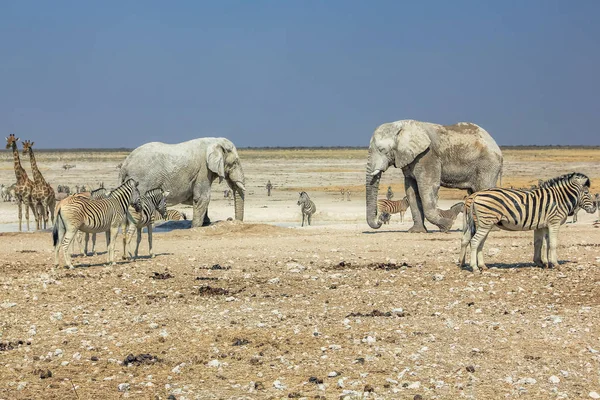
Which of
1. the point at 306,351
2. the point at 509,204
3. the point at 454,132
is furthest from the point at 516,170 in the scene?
the point at 306,351

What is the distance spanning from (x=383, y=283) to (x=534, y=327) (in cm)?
329

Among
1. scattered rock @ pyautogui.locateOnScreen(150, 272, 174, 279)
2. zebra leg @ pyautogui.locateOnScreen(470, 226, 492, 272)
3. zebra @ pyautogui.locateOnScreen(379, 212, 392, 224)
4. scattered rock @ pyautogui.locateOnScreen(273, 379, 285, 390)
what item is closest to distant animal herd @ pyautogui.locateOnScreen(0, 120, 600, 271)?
zebra leg @ pyautogui.locateOnScreen(470, 226, 492, 272)

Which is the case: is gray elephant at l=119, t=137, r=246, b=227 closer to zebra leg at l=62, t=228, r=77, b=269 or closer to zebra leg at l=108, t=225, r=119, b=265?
zebra leg at l=108, t=225, r=119, b=265

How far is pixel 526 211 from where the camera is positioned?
12422 mm

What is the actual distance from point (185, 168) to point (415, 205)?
19.6 feet

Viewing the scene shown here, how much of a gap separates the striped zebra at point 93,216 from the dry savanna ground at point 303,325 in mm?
446

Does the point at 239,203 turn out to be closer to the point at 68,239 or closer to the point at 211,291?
the point at 68,239

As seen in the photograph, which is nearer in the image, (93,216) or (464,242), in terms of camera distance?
(464,242)

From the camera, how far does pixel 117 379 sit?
7.50 metres

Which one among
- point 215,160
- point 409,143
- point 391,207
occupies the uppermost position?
point 409,143

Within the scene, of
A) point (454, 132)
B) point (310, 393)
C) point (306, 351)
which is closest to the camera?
point (310, 393)

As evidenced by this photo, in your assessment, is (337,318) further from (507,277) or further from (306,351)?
(507,277)

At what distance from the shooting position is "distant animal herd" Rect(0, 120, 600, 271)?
12.6 m

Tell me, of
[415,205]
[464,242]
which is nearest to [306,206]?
[415,205]
